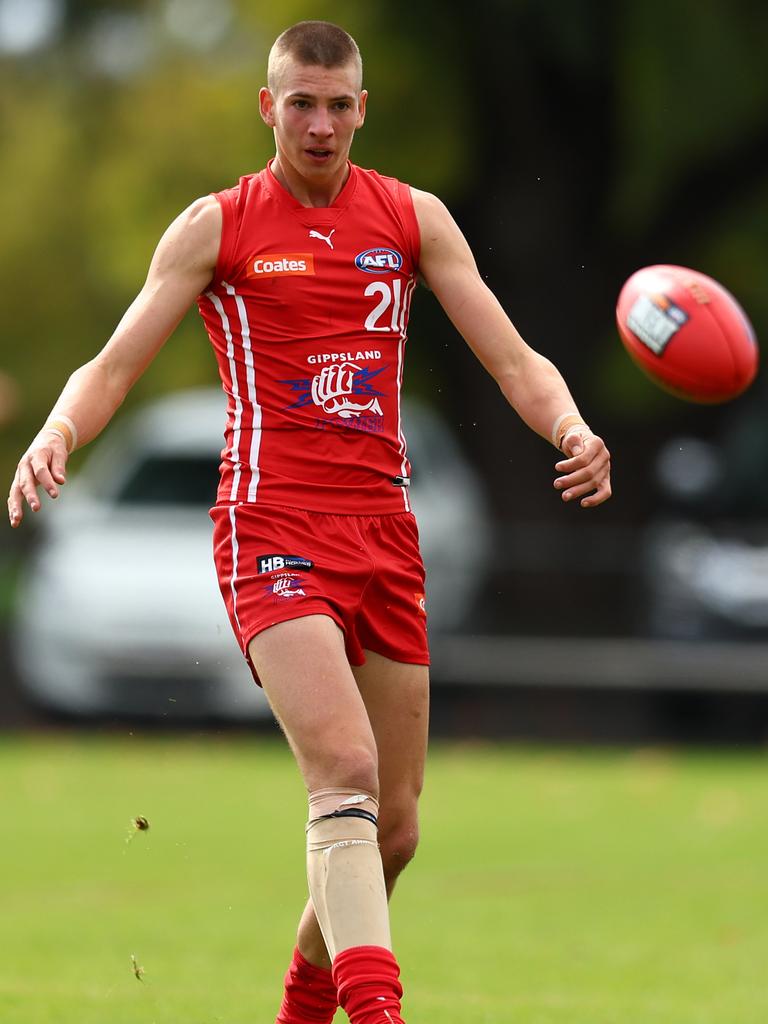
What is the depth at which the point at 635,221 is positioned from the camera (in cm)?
2020

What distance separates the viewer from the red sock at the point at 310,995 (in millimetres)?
5574

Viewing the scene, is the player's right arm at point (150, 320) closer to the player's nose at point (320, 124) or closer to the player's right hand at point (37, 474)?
the player's right hand at point (37, 474)

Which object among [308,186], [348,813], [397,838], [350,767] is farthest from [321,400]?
[397,838]

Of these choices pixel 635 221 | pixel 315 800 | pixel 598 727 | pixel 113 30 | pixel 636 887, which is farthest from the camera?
pixel 113 30

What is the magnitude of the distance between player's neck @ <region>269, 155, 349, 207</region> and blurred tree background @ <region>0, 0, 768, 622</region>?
13.4 meters

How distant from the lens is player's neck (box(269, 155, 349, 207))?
5.49 m

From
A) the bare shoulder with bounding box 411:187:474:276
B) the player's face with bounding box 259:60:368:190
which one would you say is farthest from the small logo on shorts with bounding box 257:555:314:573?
the player's face with bounding box 259:60:368:190

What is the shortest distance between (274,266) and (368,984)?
1893 mm

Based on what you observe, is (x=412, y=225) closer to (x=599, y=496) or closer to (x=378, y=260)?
(x=378, y=260)

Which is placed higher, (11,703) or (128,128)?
(128,128)

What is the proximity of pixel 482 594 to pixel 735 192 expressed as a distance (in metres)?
5.53

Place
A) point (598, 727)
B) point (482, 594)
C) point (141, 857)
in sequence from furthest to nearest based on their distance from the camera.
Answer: point (482, 594)
point (598, 727)
point (141, 857)

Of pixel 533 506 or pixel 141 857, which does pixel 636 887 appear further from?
pixel 533 506

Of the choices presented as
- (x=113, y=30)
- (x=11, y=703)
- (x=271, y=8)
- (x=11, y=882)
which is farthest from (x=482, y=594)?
(x=113, y=30)
